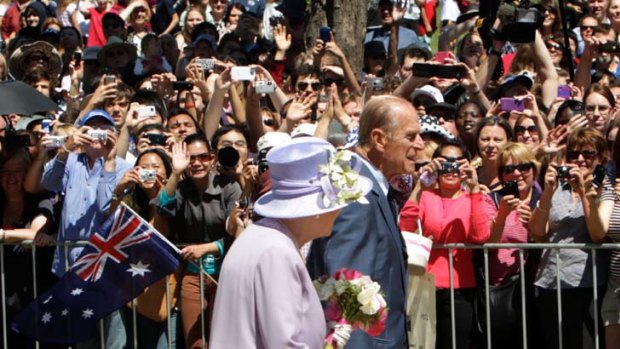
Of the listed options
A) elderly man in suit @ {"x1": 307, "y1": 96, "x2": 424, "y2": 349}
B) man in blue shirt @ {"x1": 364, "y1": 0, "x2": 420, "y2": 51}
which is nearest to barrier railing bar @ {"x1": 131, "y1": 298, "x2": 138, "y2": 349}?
elderly man in suit @ {"x1": 307, "y1": 96, "x2": 424, "y2": 349}

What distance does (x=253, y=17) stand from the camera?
15.0 meters

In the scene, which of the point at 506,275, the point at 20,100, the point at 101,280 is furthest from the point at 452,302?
the point at 20,100

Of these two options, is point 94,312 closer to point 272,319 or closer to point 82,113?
point 82,113

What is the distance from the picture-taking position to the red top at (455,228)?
26.2 ft

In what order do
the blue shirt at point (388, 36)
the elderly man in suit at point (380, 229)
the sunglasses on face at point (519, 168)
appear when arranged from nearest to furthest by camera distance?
1. the elderly man in suit at point (380, 229)
2. the sunglasses on face at point (519, 168)
3. the blue shirt at point (388, 36)

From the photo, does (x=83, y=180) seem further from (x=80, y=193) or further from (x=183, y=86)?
(x=183, y=86)

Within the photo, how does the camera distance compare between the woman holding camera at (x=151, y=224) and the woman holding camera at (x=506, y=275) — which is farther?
the woman holding camera at (x=151, y=224)

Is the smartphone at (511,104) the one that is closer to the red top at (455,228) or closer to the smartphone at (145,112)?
the red top at (455,228)

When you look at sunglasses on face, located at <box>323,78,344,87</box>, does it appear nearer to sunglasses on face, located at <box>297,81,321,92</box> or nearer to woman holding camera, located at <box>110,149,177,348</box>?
sunglasses on face, located at <box>297,81,321,92</box>

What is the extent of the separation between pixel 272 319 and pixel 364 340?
915mm

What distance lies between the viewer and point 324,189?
5.20 metres

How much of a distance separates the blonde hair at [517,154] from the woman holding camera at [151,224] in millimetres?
2120

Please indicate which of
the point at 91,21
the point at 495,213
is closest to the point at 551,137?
the point at 495,213

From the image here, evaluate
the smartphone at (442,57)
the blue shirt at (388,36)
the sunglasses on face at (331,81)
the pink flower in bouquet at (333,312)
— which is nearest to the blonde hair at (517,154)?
the smartphone at (442,57)
